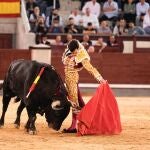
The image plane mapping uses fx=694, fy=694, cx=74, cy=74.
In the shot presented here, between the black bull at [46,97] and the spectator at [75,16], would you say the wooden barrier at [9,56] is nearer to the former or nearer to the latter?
the spectator at [75,16]

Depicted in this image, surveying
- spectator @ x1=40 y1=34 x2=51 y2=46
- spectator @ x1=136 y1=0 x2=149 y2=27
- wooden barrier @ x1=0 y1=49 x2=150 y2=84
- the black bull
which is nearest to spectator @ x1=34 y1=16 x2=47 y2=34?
spectator @ x1=40 y1=34 x2=51 y2=46

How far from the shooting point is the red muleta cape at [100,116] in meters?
7.96

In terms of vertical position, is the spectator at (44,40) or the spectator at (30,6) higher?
the spectator at (30,6)

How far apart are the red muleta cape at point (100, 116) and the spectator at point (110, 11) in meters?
8.34

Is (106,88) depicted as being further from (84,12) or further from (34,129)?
(84,12)

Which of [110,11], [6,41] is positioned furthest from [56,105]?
[6,41]

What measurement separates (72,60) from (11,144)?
1470 millimetres

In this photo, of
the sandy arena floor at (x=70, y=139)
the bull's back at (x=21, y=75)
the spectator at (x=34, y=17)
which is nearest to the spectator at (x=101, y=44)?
the spectator at (x=34, y=17)

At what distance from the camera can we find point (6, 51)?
15477 mm

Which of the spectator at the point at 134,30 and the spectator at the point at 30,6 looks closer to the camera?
the spectator at the point at 134,30

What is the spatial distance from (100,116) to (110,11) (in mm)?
8671

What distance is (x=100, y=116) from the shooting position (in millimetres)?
8047

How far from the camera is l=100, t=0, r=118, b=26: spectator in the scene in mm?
16391

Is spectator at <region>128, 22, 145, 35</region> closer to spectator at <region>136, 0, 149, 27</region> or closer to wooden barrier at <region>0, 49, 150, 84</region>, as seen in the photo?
spectator at <region>136, 0, 149, 27</region>
